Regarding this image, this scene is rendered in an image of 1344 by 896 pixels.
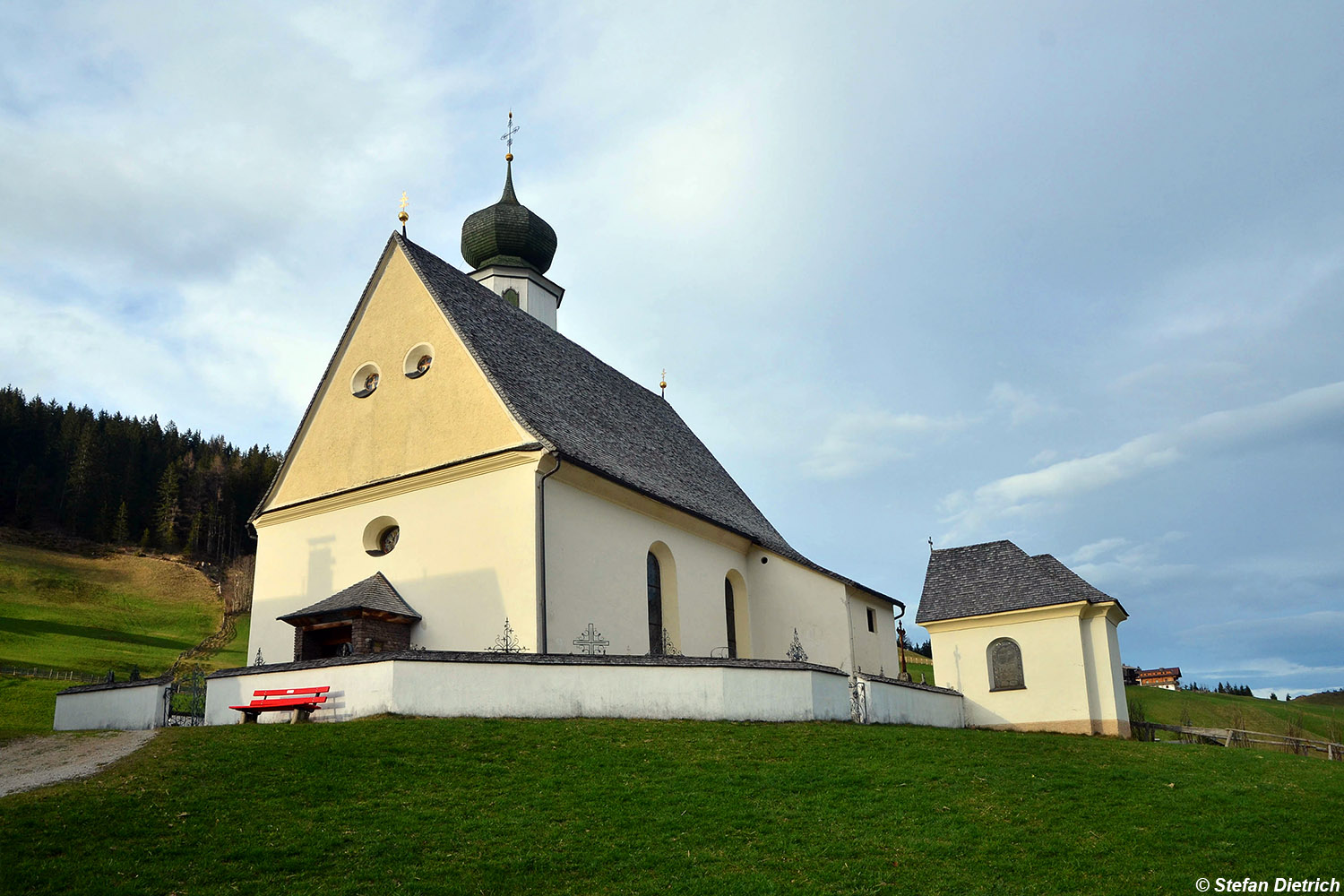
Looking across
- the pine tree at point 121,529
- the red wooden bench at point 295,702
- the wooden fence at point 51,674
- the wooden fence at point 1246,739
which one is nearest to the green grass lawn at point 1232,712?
the wooden fence at point 1246,739

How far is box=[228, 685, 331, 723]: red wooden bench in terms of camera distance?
1577cm

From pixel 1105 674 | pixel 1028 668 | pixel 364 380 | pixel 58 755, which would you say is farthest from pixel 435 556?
pixel 1105 674

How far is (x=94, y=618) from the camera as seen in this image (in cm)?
5181

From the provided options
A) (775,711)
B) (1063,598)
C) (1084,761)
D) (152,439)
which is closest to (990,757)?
(1084,761)

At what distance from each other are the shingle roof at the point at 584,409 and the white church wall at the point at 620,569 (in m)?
0.57

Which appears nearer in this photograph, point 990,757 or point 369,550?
point 990,757

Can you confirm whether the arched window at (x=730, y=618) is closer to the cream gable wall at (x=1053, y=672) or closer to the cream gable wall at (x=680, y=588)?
the cream gable wall at (x=680, y=588)

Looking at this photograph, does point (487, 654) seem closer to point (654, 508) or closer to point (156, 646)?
point (654, 508)

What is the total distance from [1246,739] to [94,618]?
167 feet

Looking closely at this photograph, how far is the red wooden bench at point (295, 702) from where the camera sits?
1577 cm

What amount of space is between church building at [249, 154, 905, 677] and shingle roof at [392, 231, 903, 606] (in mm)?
88

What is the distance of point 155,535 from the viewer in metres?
75.1

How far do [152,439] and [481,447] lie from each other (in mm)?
72569

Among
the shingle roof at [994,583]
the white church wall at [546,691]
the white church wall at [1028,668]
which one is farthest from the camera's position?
the shingle roof at [994,583]
